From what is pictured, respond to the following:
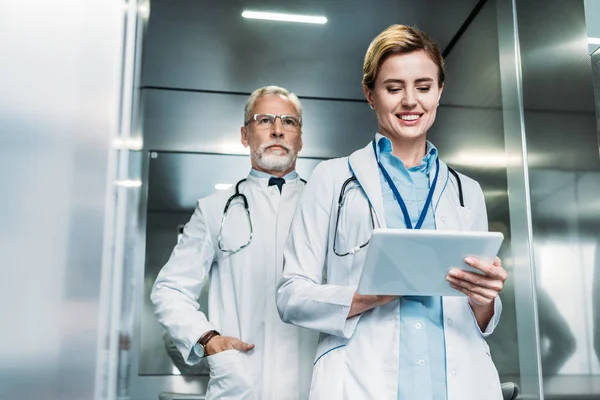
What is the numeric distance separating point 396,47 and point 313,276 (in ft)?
1.75

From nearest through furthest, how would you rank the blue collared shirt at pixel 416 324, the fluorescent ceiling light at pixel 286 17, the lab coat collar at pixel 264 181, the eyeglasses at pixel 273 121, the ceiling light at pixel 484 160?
the blue collared shirt at pixel 416 324 < the lab coat collar at pixel 264 181 < the eyeglasses at pixel 273 121 < the ceiling light at pixel 484 160 < the fluorescent ceiling light at pixel 286 17

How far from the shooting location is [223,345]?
1.91 meters

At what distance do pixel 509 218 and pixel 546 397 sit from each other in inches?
27.6

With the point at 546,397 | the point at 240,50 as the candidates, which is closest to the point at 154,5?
the point at 240,50

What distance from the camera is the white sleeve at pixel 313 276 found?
1.33 meters

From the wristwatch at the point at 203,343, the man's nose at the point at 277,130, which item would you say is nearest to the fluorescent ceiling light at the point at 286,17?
the man's nose at the point at 277,130

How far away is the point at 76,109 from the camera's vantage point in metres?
0.61

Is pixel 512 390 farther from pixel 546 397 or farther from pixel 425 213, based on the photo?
pixel 425 213

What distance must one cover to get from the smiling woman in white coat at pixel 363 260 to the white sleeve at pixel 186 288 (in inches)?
24.9

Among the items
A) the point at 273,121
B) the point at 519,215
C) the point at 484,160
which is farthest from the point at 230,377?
the point at 484,160

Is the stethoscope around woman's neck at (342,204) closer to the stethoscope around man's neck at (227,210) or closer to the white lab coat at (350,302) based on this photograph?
the white lab coat at (350,302)

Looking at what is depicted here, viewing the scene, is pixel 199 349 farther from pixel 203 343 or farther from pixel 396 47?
pixel 396 47

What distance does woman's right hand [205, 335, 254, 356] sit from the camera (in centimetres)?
191

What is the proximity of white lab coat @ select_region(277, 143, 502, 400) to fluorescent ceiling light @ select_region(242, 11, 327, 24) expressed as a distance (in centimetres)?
209
